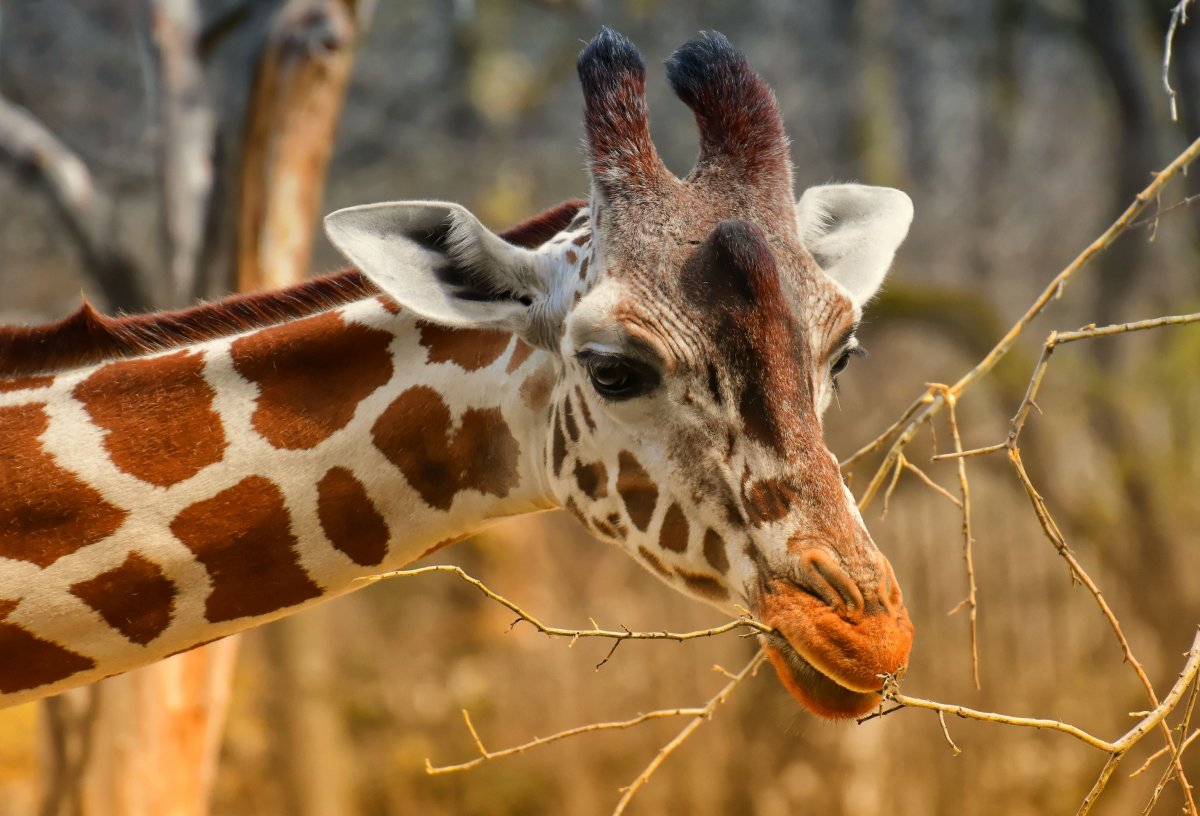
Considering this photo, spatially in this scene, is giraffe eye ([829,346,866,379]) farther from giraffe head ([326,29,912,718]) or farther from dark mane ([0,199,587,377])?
dark mane ([0,199,587,377])

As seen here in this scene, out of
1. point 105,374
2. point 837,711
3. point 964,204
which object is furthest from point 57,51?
point 837,711

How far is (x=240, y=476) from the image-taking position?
1.77 metres

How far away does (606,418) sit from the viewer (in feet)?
5.28

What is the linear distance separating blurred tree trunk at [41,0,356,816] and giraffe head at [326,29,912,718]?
2.03 metres

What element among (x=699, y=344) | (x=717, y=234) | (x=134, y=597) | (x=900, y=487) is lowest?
(x=900, y=487)

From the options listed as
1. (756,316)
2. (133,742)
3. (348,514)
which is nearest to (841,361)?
(756,316)

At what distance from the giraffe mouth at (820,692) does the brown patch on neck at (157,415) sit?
3.04ft

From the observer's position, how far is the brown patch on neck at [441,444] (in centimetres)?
177

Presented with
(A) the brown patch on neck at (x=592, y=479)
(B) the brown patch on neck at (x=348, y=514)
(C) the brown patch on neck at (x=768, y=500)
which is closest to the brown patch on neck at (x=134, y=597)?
(B) the brown patch on neck at (x=348, y=514)

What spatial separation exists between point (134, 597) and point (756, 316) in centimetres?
102

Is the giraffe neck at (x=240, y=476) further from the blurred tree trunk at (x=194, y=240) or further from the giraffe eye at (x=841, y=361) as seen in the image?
the blurred tree trunk at (x=194, y=240)

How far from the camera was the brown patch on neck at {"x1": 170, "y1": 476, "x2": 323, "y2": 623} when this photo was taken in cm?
175

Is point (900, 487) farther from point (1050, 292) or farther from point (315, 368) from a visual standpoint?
point (315, 368)

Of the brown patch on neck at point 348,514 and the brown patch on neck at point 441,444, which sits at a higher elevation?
the brown patch on neck at point 441,444
